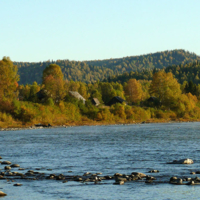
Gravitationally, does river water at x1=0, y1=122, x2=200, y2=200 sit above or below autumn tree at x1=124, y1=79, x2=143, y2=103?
below

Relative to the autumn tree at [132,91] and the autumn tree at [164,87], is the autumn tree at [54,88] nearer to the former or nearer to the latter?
the autumn tree at [164,87]

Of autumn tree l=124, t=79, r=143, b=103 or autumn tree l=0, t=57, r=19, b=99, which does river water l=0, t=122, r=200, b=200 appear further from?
autumn tree l=124, t=79, r=143, b=103

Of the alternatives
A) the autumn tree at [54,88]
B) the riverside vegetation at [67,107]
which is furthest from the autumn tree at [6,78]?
the autumn tree at [54,88]

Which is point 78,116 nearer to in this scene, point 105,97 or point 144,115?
point 144,115

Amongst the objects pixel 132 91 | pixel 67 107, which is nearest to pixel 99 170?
pixel 67 107

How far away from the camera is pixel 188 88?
6275 inches

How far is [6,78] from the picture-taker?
88188mm

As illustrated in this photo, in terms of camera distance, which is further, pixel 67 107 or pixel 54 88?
pixel 54 88

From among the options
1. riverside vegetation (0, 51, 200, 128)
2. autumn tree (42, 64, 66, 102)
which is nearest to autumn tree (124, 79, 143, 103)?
riverside vegetation (0, 51, 200, 128)

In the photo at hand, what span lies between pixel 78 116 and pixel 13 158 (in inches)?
2557

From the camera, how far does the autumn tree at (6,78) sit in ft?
289

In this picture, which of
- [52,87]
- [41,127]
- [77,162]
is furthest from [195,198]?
[52,87]

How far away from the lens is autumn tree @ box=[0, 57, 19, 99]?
88188 millimetres

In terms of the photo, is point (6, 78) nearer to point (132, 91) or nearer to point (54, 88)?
point (54, 88)
